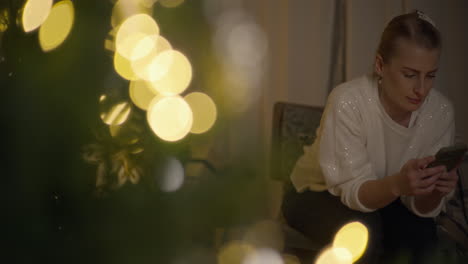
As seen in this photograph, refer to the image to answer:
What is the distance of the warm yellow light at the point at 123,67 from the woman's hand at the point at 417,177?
1.90 feet

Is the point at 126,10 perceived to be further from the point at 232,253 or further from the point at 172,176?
the point at 232,253

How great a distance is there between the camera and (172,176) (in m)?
1.08

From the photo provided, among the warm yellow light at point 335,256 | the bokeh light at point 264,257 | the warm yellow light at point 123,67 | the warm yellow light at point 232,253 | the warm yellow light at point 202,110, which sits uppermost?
the warm yellow light at point 123,67

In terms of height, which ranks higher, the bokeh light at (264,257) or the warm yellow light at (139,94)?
the warm yellow light at (139,94)

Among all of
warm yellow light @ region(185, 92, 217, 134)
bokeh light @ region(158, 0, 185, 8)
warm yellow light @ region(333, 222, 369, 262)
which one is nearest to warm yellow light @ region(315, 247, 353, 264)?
warm yellow light @ region(333, 222, 369, 262)

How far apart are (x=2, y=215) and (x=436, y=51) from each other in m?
0.93

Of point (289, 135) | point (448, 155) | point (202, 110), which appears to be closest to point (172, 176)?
point (289, 135)

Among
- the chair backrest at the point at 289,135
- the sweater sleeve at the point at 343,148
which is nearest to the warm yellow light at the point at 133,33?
the sweater sleeve at the point at 343,148

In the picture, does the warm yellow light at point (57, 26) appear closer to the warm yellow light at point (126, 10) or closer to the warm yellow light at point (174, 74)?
the warm yellow light at point (126, 10)

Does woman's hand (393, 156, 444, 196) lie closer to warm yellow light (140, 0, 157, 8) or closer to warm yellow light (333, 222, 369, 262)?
warm yellow light (333, 222, 369, 262)

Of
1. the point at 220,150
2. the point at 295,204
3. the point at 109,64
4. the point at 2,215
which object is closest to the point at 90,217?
the point at 2,215

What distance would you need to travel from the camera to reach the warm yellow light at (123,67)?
2.85 feet

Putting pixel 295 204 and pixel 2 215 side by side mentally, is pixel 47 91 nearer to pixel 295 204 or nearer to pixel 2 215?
pixel 2 215

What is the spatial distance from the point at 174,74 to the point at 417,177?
0.87m
